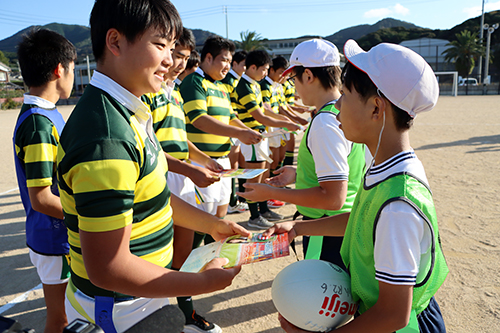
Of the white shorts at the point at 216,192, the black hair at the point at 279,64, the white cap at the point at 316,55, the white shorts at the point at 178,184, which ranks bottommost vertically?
the white shorts at the point at 216,192

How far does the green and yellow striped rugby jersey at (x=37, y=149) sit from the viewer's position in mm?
2289

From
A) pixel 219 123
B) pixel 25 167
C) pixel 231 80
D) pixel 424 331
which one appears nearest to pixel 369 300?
pixel 424 331

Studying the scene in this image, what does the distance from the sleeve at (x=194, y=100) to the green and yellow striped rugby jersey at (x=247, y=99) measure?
2.10 metres

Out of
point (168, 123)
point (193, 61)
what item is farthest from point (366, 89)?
point (193, 61)

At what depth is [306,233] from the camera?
206 centimetres

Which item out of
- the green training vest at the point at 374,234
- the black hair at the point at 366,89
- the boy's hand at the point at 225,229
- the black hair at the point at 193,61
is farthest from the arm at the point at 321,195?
the black hair at the point at 193,61

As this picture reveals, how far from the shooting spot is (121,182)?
1162 mm

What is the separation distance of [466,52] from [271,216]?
70.4 meters

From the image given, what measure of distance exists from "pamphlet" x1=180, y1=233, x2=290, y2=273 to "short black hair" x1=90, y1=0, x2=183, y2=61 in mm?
914

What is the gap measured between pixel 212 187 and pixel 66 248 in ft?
5.71

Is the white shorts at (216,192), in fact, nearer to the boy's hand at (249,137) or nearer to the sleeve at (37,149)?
the boy's hand at (249,137)

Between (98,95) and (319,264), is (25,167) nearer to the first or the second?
(98,95)

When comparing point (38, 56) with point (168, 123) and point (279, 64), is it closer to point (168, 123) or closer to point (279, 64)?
point (168, 123)

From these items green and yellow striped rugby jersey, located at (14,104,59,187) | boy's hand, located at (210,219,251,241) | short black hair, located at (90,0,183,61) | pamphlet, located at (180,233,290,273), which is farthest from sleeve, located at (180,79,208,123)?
short black hair, located at (90,0,183,61)
